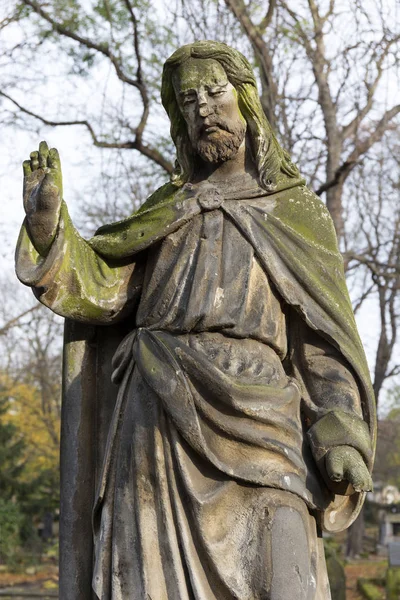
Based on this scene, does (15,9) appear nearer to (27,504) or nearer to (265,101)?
(265,101)

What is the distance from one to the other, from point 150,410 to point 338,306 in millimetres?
925

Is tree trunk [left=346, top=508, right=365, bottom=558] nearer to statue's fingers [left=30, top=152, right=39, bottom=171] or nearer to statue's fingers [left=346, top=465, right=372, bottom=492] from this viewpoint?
statue's fingers [left=346, top=465, right=372, bottom=492]

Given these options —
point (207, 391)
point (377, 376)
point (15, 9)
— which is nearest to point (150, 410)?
point (207, 391)

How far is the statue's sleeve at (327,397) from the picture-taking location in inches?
156

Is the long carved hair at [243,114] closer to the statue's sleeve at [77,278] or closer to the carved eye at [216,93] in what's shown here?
the carved eye at [216,93]

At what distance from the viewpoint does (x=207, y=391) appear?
389 cm

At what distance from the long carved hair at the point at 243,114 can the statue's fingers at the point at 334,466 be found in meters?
1.23

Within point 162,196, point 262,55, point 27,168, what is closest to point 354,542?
point 262,55

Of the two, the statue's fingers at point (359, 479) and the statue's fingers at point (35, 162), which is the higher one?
the statue's fingers at point (35, 162)

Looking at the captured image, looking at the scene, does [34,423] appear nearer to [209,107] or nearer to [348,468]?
[209,107]

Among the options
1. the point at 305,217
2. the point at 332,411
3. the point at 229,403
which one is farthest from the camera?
the point at 305,217

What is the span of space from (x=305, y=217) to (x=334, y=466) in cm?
115

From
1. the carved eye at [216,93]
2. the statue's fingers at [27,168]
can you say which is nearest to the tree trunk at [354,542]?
the carved eye at [216,93]

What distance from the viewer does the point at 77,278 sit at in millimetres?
4289
